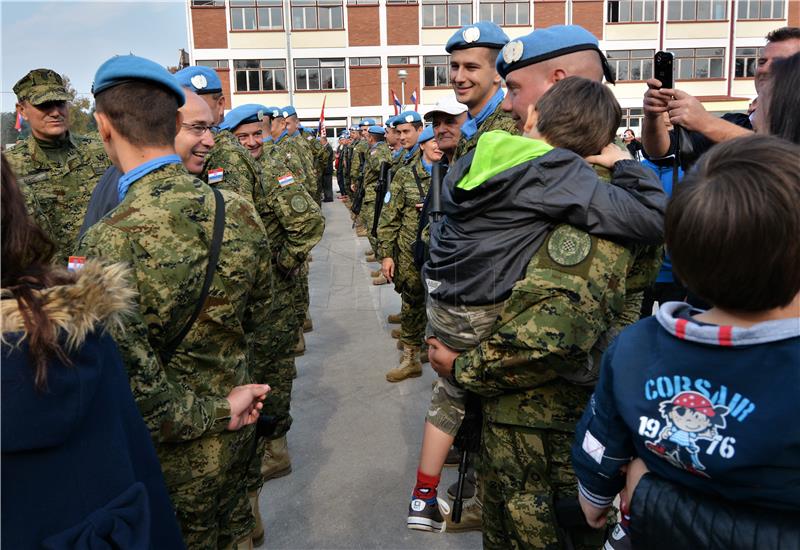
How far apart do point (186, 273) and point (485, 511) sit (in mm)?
1284

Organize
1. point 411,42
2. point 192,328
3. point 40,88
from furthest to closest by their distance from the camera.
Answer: point 411,42 → point 40,88 → point 192,328

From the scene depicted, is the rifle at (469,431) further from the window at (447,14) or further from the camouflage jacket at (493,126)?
the window at (447,14)

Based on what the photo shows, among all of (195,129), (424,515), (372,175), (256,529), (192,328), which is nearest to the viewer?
(192,328)

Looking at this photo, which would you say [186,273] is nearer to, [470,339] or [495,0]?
[470,339]

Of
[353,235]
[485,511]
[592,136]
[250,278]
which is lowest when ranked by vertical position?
[353,235]

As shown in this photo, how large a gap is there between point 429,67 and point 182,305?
33.8 meters

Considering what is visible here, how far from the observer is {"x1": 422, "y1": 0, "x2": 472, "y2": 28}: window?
32.9 metres

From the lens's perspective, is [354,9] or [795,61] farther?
[354,9]

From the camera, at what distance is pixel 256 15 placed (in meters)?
33.1

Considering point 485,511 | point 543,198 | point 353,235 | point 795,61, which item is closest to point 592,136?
point 543,198

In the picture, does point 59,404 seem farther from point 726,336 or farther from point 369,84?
point 369,84

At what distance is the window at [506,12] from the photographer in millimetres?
33719

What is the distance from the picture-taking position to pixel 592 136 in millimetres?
2016

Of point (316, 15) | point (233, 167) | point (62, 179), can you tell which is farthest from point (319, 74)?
point (233, 167)
